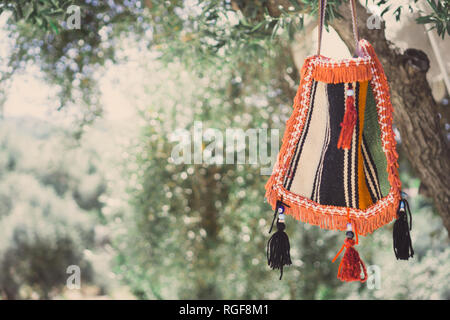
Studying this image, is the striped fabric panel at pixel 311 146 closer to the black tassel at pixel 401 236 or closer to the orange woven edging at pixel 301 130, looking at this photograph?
the orange woven edging at pixel 301 130

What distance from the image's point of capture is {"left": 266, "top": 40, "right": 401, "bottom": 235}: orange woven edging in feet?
3.59

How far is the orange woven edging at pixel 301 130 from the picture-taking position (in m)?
1.09

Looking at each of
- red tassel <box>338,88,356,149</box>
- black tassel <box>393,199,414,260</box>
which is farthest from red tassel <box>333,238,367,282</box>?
red tassel <box>338,88,356,149</box>

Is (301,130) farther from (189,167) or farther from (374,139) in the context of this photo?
(189,167)

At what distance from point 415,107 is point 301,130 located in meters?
0.71

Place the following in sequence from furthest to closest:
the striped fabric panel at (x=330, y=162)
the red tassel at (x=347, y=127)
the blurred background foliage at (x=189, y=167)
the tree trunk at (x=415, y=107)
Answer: the blurred background foliage at (x=189, y=167), the tree trunk at (x=415, y=107), the striped fabric panel at (x=330, y=162), the red tassel at (x=347, y=127)

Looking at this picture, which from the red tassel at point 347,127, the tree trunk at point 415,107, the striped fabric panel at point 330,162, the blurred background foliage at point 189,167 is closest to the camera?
the red tassel at point 347,127

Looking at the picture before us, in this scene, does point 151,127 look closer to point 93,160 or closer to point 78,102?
point 78,102

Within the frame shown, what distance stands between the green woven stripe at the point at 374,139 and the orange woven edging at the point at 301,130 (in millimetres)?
40

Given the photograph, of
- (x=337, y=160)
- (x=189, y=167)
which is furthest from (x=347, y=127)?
(x=189, y=167)

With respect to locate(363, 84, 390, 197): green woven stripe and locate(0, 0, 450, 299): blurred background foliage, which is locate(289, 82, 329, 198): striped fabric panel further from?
locate(0, 0, 450, 299): blurred background foliage

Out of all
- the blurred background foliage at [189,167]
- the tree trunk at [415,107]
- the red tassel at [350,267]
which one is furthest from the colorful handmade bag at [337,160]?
the blurred background foliage at [189,167]

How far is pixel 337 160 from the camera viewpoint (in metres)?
1.18

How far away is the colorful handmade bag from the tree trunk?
1.61 ft
